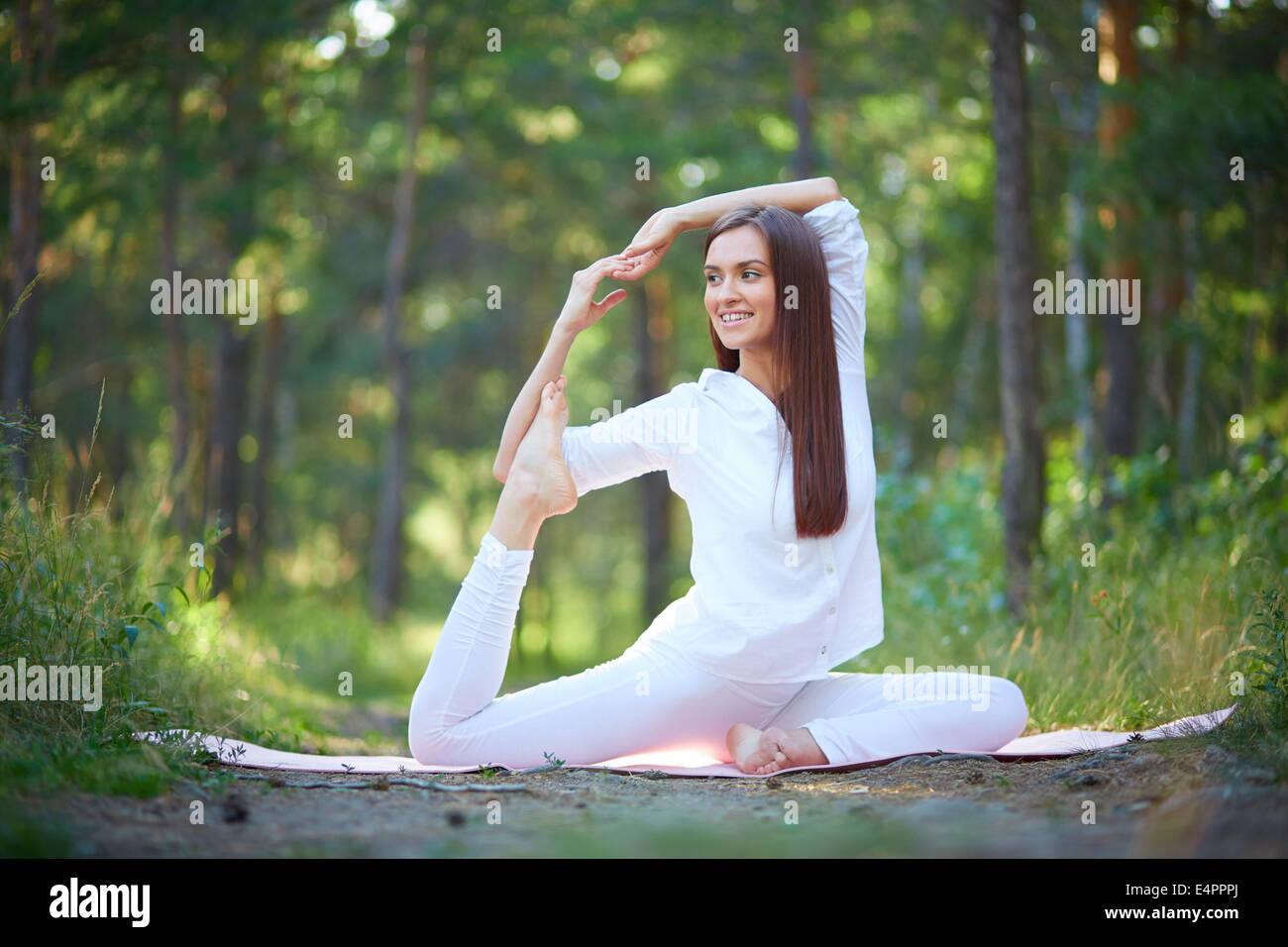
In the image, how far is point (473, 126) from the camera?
13.4 m

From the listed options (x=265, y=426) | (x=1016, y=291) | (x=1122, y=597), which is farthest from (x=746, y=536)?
(x=265, y=426)

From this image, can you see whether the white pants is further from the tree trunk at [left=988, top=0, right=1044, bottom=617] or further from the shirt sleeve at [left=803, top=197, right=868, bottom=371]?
the tree trunk at [left=988, top=0, right=1044, bottom=617]

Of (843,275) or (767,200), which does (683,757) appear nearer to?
(843,275)

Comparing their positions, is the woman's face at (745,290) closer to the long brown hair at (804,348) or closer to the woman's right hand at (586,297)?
the long brown hair at (804,348)

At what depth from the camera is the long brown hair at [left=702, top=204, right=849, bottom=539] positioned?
11.0ft

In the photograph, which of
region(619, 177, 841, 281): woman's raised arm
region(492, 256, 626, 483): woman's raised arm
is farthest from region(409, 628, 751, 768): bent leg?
region(619, 177, 841, 281): woman's raised arm

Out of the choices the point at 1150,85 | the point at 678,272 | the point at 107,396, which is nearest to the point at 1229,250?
the point at 1150,85

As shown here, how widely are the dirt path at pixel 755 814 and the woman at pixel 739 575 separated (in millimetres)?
180

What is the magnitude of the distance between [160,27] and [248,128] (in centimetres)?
155

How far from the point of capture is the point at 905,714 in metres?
3.41

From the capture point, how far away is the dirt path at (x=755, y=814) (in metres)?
2.26

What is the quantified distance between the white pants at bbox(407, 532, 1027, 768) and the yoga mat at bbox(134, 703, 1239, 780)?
50 mm

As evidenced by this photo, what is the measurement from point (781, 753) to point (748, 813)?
24.5 inches
